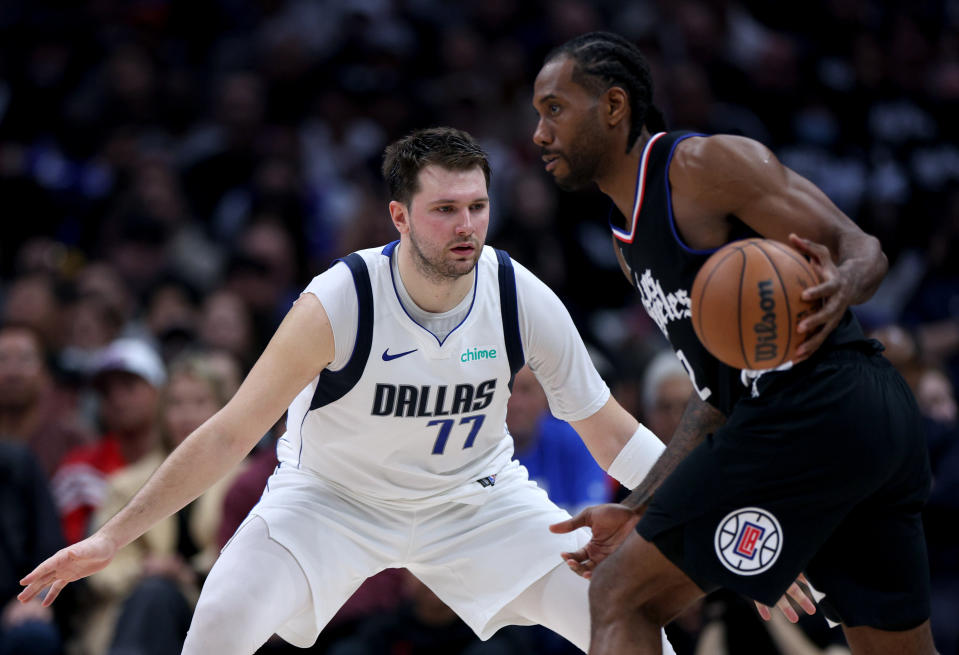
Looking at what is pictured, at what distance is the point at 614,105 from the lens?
13.9 ft

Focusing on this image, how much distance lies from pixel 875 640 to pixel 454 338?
1825 millimetres

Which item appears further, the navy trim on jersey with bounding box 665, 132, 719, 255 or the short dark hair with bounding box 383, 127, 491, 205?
the short dark hair with bounding box 383, 127, 491, 205

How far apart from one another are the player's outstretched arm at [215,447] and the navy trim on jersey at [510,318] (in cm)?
71

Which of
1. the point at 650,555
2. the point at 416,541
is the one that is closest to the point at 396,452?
the point at 416,541

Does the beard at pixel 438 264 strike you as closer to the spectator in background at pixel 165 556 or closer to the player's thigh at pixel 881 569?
the player's thigh at pixel 881 569

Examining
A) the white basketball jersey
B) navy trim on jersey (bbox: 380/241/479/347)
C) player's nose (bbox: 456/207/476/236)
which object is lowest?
the white basketball jersey

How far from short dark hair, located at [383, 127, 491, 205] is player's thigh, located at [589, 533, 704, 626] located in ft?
5.03

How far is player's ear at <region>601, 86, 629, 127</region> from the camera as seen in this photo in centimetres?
423

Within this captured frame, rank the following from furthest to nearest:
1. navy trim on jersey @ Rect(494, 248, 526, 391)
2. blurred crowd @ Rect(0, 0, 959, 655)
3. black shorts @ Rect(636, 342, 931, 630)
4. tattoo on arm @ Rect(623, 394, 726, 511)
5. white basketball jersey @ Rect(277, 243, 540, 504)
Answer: blurred crowd @ Rect(0, 0, 959, 655), navy trim on jersey @ Rect(494, 248, 526, 391), white basketball jersey @ Rect(277, 243, 540, 504), tattoo on arm @ Rect(623, 394, 726, 511), black shorts @ Rect(636, 342, 931, 630)

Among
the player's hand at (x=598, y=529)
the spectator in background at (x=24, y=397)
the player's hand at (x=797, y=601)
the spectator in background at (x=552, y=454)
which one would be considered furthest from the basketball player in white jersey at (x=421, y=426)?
the spectator in background at (x=24, y=397)

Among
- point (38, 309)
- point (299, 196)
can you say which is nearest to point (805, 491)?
point (38, 309)

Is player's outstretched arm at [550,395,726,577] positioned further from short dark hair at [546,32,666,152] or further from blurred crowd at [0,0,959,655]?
blurred crowd at [0,0,959,655]

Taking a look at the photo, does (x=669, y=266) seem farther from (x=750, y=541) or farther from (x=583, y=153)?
(x=750, y=541)

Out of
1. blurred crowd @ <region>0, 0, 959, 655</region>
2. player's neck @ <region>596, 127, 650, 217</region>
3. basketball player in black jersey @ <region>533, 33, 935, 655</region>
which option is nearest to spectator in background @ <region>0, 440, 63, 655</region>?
blurred crowd @ <region>0, 0, 959, 655</region>
